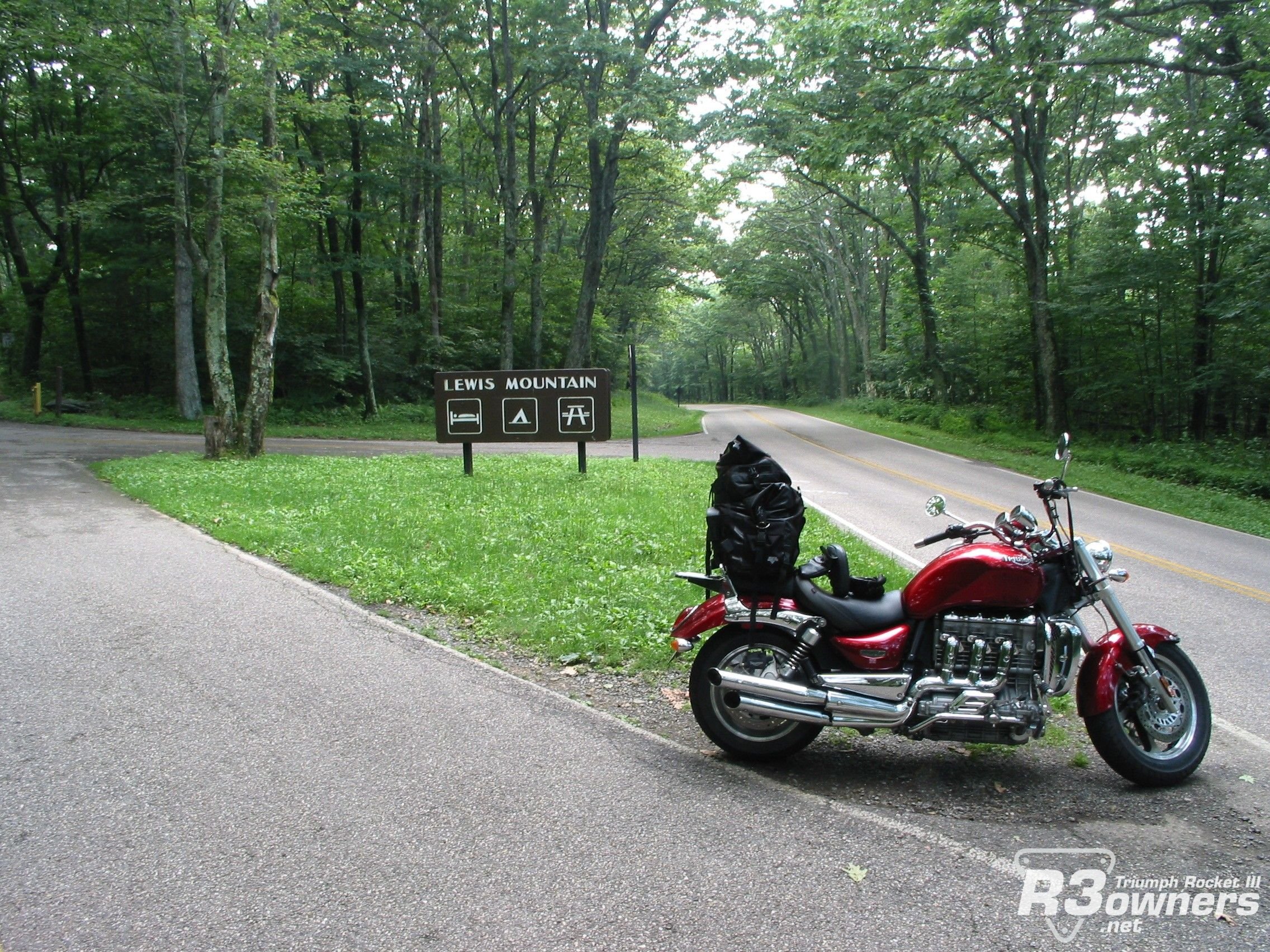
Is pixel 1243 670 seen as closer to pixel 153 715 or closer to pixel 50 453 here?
pixel 153 715

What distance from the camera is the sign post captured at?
13578 mm

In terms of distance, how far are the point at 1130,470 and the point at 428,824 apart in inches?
779

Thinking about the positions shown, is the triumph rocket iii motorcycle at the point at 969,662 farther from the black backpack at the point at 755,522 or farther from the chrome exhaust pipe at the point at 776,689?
the black backpack at the point at 755,522

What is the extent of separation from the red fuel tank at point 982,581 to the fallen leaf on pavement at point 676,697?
164 cm

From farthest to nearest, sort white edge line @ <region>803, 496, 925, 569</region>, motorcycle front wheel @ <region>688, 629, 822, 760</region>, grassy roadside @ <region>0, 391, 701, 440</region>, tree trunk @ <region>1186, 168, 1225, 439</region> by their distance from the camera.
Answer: grassy roadside @ <region>0, 391, 701, 440</region>, tree trunk @ <region>1186, 168, 1225, 439</region>, white edge line @ <region>803, 496, 925, 569</region>, motorcycle front wheel @ <region>688, 629, 822, 760</region>

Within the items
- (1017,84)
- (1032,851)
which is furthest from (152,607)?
(1017,84)

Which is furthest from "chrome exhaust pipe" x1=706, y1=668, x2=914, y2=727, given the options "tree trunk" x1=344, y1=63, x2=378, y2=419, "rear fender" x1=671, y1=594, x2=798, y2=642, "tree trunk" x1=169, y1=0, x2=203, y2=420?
"tree trunk" x1=344, y1=63, x2=378, y2=419

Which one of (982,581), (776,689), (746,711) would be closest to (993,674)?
(982,581)

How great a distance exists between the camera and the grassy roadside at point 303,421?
24.6 metres

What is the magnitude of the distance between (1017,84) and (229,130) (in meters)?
20.6

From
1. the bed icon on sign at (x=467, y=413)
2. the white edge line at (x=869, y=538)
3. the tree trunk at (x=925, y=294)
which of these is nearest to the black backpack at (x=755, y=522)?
the white edge line at (x=869, y=538)

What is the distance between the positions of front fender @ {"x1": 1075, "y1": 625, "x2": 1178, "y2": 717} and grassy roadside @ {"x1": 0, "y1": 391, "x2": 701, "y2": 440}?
1989 centimetres
